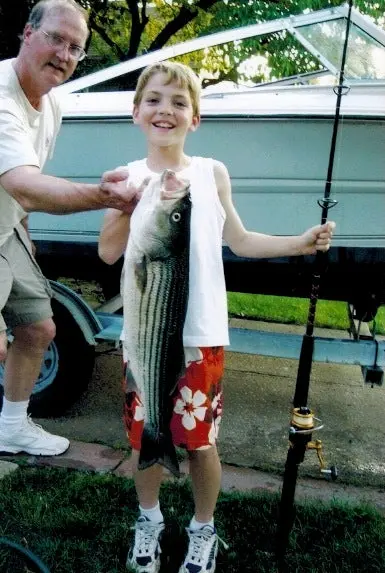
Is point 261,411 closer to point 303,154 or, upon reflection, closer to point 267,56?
point 303,154

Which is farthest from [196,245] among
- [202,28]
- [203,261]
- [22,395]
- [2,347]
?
[202,28]

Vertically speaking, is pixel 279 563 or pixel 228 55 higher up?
pixel 228 55

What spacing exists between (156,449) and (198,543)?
1.84ft

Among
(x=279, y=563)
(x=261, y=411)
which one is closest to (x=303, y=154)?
(x=261, y=411)

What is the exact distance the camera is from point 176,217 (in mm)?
1676

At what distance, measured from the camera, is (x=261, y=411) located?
422 cm

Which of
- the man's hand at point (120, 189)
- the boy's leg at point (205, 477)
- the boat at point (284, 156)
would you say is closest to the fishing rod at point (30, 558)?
the boy's leg at point (205, 477)

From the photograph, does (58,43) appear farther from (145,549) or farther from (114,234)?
(145,549)

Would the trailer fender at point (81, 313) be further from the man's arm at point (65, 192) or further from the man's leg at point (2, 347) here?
the man's arm at point (65, 192)

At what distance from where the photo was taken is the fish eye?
1.67 m

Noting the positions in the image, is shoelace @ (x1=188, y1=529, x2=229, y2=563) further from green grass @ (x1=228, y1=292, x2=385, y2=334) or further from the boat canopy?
green grass @ (x1=228, y1=292, x2=385, y2=334)

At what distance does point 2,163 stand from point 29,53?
2.55ft

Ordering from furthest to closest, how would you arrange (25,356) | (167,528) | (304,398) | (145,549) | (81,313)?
1. (81,313)
2. (25,356)
3. (167,528)
4. (145,549)
5. (304,398)

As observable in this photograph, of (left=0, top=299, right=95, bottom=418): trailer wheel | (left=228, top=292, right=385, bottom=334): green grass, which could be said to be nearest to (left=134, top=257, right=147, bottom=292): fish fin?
(left=0, top=299, right=95, bottom=418): trailer wheel
